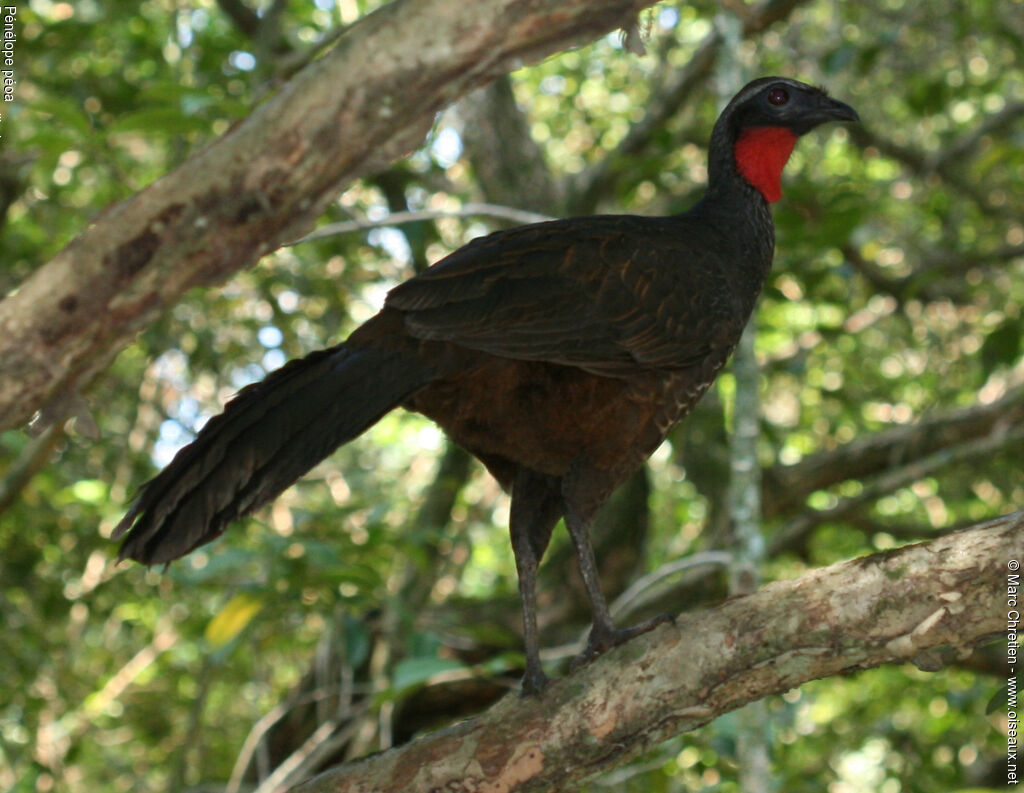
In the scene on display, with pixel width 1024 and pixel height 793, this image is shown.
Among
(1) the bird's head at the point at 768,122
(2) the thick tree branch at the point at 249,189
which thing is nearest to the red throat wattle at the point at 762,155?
(1) the bird's head at the point at 768,122

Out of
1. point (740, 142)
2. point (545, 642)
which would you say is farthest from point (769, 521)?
point (740, 142)

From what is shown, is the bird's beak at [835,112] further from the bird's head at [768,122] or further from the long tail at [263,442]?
the long tail at [263,442]

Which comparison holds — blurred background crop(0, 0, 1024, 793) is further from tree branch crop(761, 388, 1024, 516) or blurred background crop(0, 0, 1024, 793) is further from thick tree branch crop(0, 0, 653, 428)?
thick tree branch crop(0, 0, 653, 428)

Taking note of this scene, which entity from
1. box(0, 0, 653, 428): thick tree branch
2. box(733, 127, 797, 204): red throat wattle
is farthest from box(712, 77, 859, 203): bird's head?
box(0, 0, 653, 428): thick tree branch

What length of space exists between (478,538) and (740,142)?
16.9ft

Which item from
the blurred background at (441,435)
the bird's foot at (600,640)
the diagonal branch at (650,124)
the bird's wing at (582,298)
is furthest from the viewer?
the diagonal branch at (650,124)

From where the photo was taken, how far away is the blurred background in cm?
427

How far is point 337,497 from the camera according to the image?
285 inches

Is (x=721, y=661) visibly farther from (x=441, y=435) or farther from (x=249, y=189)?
(x=441, y=435)

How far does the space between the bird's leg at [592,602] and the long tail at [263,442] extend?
0.66 meters

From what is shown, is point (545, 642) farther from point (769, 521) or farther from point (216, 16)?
point (216, 16)

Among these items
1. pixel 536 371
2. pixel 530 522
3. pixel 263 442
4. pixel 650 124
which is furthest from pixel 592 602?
pixel 650 124

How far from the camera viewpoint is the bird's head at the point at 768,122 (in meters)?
3.69

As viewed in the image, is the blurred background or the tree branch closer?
the blurred background
